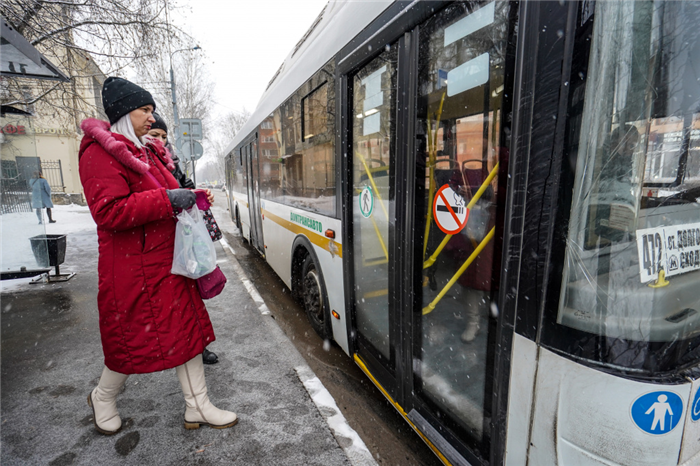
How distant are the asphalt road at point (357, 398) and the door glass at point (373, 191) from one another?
0.54 m

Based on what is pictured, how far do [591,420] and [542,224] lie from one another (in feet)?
2.22

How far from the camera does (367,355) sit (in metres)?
2.66

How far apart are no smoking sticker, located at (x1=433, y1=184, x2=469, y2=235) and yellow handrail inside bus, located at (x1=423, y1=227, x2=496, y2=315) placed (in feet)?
0.45

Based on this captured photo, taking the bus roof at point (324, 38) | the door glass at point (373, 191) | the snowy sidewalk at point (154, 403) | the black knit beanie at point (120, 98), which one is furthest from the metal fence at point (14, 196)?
the door glass at point (373, 191)

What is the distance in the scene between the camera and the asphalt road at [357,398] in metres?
2.27

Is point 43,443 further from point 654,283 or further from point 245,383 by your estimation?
point 654,283

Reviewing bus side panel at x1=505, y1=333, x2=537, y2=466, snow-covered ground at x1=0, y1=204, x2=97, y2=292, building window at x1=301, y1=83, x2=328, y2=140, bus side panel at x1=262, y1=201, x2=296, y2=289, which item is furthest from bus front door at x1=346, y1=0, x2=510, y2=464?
snow-covered ground at x1=0, y1=204, x2=97, y2=292

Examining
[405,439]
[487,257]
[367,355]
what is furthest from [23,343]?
[487,257]

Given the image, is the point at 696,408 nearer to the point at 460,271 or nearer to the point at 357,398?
the point at 460,271

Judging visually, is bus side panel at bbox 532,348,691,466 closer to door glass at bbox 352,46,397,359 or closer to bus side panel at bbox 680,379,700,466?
bus side panel at bbox 680,379,700,466

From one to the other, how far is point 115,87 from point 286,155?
265 centimetres

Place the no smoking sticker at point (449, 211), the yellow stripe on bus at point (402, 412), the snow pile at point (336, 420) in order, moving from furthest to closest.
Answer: the snow pile at point (336, 420) → the yellow stripe on bus at point (402, 412) → the no smoking sticker at point (449, 211)

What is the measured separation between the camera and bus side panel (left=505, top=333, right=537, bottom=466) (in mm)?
1311

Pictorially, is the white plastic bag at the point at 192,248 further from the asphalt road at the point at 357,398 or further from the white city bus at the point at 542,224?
the asphalt road at the point at 357,398
